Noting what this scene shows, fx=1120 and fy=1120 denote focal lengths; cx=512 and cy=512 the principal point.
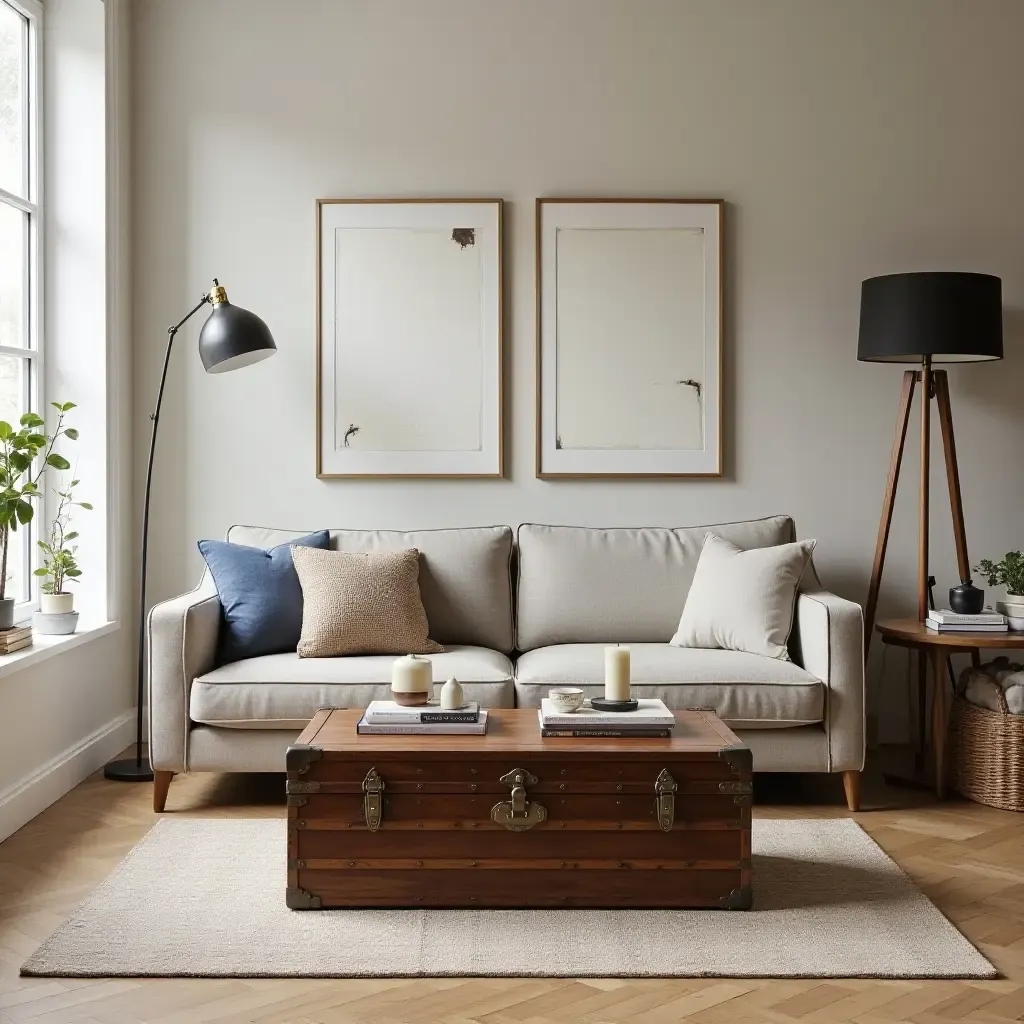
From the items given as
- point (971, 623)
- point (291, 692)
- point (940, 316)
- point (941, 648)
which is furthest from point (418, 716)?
point (940, 316)

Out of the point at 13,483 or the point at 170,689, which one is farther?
the point at 170,689

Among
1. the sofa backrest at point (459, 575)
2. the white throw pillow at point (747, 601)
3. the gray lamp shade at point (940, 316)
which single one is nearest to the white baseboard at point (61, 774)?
the sofa backrest at point (459, 575)

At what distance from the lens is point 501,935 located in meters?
2.52

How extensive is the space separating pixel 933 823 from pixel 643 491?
5.32 feet

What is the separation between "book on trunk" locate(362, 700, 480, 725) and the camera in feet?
9.14

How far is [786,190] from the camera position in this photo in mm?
4352

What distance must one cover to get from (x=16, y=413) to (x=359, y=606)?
56.0 inches

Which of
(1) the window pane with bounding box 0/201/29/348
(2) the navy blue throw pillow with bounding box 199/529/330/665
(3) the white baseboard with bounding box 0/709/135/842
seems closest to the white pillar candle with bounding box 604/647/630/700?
(2) the navy blue throw pillow with bounding box 199/529/330/665

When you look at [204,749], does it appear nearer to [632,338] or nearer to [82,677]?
[82,677]

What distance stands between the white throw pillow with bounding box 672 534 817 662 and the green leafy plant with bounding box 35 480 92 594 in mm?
2073

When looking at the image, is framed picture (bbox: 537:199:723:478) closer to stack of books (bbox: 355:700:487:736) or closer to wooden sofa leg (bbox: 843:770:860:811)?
wooden sofa leg (bbox: 843:770:860:811)

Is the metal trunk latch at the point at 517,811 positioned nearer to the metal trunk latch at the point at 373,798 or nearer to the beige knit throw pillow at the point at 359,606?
the metal trunk latch at the point at 373,798

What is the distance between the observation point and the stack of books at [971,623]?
3.72 metres

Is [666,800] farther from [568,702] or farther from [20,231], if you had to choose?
[20,231]
